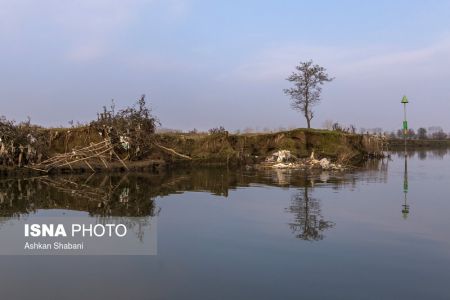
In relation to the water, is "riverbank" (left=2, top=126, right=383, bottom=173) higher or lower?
higher

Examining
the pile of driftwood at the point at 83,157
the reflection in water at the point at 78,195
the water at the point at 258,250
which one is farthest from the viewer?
the pile of driftwood at the point at 83,157

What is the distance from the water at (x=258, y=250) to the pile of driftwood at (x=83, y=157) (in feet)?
23.7

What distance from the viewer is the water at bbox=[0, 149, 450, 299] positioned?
5.70 meters

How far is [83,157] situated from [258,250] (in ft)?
61.6

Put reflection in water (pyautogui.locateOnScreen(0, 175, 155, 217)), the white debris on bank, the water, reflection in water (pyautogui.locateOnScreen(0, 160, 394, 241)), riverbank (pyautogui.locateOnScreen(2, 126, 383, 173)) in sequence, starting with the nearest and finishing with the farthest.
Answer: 1. the water
2. reflection in water (pyautogui.locateOnScreen(0, 160, 394, 241))
3. reflection in water (pyautogui.locateOnScreen(0, 175, 155, 217))
4. riverbank (pyautogui.locateOnScreen(2, 126, 383, 173))
5. the white debris on bank

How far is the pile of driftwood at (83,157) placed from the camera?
22.4m

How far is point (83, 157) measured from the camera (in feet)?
79.5

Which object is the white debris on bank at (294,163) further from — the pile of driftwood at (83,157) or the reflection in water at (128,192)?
the pile of driftwood at (83,157)

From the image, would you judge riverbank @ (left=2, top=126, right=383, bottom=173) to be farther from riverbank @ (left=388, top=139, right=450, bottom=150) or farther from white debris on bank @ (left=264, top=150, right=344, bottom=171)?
riverbank @ (left=388, top=139, right=450, bottom=150)

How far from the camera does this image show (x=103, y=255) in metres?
7.20

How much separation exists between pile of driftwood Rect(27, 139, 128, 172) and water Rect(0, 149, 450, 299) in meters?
7.22

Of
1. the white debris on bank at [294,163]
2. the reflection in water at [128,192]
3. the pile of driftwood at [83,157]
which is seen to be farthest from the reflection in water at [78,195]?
the white debris on bank at [294,163]

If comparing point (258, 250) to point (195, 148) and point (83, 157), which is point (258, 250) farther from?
point (195, 148)

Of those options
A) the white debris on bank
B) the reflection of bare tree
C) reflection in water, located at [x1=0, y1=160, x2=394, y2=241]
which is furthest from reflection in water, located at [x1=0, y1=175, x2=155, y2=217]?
the white debris on bank
